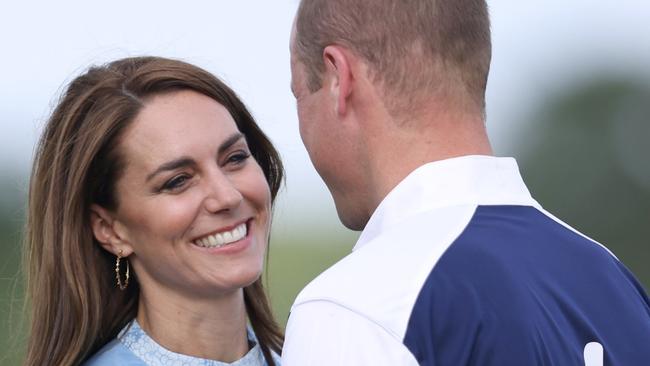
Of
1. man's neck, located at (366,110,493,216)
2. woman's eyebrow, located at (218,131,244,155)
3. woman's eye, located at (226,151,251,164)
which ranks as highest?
man's neck, located at (366,110,493,216)

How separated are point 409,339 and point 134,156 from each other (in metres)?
1.36

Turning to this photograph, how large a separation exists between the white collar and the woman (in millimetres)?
961

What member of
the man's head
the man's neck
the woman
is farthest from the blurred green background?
the man's neck

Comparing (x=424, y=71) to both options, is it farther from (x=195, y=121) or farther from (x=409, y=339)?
(x=195, y=121)

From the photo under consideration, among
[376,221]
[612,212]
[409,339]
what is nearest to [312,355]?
[409,339]

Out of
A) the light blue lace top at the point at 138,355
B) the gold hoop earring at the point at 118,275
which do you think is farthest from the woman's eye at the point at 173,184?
the light blue lace top at the point at 138,355

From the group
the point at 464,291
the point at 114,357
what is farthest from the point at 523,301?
the point at 114,357

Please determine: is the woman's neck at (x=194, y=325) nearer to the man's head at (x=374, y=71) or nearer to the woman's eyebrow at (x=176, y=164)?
the woman's eyebrow at (x=176, y=164)

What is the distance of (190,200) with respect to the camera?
3.38 metres

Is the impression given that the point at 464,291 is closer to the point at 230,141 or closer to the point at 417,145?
the point at 417,145

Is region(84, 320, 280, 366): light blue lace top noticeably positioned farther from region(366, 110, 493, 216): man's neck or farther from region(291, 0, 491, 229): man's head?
region(366, 110, 493, 216): man's neck

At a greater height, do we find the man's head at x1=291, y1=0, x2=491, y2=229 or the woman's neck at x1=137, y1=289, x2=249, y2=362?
the man's head at x1=291, y1=0, x2=491, y2=229

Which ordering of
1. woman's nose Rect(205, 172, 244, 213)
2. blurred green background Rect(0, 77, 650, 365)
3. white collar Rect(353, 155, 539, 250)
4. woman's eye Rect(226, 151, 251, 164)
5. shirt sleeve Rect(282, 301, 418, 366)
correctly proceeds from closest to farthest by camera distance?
shirt sleeve Rect(282, 301, 418, 366) < white collar Rect(353, 155, 539, 250) < woman's nose Rect(205, 172, 244, 213) < woman's eye Rect(226, 151, 251, 164) < blurred green background Rect(0, 77, 650, 365)

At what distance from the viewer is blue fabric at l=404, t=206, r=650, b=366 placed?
2271mm
